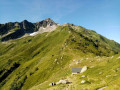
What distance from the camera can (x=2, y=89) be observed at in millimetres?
143375

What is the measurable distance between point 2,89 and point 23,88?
1906 inches

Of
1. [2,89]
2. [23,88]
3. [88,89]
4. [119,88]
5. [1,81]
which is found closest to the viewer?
[119,88]

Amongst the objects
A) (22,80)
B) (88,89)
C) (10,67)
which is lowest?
(22,80)

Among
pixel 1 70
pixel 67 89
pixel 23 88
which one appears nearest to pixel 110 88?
pixel 67 89

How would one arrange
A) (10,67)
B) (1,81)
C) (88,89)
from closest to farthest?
(88,89) → (1,81) → (10,67)

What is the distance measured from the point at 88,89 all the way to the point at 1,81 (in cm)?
17871

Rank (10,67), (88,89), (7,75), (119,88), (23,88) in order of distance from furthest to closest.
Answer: (10,67) → (7,75) → (23,88) → (88,89) → (119,88)

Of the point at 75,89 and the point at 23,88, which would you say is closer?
the point at 75,89

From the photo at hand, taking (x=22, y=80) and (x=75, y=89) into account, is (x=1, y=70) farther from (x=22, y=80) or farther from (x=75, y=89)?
(x=75, y=89)

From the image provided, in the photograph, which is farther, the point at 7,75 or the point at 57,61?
the point at 7,75

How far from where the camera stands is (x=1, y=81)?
543 ft

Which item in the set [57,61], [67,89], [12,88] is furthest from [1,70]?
[67,89]

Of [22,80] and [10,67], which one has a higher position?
[10,67]

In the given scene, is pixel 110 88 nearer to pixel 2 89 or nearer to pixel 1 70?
pixel 2 89
